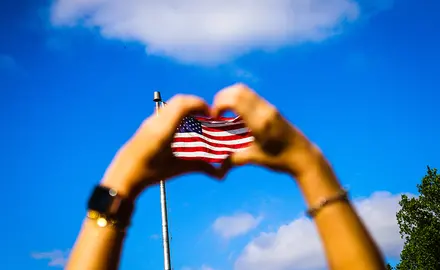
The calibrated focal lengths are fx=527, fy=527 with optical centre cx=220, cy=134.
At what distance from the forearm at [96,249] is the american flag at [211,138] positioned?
42 cm

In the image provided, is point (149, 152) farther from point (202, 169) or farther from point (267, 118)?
point (267, 118)

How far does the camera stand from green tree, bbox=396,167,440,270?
31.6 m

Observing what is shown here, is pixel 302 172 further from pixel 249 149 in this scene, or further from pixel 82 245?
pixel 82 245

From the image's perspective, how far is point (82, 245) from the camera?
1.83m

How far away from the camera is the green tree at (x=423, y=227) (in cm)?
3158

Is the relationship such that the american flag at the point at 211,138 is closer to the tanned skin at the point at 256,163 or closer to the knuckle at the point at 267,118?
the tanned skin at the point at 256,163

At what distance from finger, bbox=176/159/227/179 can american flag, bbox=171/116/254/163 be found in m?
0.03

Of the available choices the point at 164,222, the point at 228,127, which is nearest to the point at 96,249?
the point at 228,127

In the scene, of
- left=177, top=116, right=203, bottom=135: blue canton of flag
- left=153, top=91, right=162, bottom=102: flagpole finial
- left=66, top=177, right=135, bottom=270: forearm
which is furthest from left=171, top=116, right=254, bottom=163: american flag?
left=153, top=91, right=162, bottom=102: flagpole finial

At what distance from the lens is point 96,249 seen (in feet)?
5.84

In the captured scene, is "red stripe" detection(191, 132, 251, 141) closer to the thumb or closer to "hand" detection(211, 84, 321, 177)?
the thumb

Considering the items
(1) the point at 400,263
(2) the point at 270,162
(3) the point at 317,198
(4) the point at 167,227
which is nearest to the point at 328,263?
(3) the point at 317,198

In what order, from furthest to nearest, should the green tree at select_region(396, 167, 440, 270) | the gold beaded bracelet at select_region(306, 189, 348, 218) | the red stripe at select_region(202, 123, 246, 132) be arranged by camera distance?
the green tree at select_region(396, 167, 440, 270) < the red stripe at select_region(202, 123, 246, 132) < the gold beaded bracelet at select_region(306, 189, 348, 218)

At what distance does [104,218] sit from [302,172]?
715 mm
